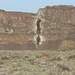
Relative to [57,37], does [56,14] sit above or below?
above

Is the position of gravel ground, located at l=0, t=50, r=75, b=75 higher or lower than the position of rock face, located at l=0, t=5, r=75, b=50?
higher

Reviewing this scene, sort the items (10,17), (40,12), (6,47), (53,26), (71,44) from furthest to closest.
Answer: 1. (10,17)
2. (40,12)
3. (53,26)
4. (6,47)
5. (71,44)

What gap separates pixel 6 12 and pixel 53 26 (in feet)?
90.8

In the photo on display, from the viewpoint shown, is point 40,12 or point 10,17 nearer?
point 40,12

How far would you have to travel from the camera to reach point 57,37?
169 feet

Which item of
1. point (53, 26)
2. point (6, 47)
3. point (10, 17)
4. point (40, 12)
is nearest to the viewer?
point (6, 47)

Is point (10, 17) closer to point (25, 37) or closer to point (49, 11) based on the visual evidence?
point (49, 11)

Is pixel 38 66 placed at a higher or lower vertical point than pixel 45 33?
higher

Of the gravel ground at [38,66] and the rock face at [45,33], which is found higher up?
the gravel ground at [38,66]

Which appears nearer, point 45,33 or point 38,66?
point 38,66

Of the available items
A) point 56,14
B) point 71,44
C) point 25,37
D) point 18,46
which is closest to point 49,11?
point 56,14

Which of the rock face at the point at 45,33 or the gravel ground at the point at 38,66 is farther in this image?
the rock face at the point at 45,33

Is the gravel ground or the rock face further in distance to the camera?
the rock face

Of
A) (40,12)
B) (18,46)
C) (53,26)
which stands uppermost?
(40,12)
